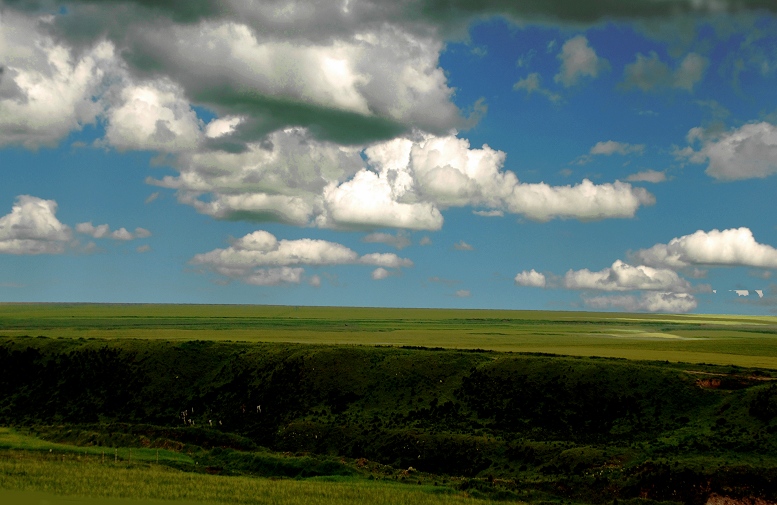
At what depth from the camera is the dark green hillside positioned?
172 ft

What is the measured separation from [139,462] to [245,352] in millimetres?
41777

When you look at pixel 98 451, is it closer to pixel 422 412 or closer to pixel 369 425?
pixel 369 425

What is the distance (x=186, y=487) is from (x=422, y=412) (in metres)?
38.1

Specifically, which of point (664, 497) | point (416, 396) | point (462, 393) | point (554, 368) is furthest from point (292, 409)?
point (664, 497)

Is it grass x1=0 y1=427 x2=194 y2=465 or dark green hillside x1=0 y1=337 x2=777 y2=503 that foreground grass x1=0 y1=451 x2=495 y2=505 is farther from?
dark green hillside x1=0 y1=337 x2=777 y2=503

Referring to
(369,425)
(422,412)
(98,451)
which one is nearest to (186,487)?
(98,451)

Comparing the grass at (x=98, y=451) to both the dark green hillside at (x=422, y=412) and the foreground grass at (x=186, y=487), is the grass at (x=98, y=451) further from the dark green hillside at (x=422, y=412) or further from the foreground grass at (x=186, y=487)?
the foreground grass at (x=186, y=487)

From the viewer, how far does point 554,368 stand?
80.6 meters

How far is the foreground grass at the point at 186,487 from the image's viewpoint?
38656 millimetres

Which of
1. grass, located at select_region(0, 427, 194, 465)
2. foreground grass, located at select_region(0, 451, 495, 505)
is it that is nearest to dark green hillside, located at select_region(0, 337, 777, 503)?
grass, located at select_region(0, 427, 194, 465)

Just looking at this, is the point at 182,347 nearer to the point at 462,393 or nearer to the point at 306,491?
the point at 462,393

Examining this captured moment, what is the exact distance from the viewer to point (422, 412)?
75312mm

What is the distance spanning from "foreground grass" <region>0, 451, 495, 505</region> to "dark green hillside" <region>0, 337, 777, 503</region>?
594 centimetres

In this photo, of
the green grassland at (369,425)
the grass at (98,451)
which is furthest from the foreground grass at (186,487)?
the grass at (98,451)
